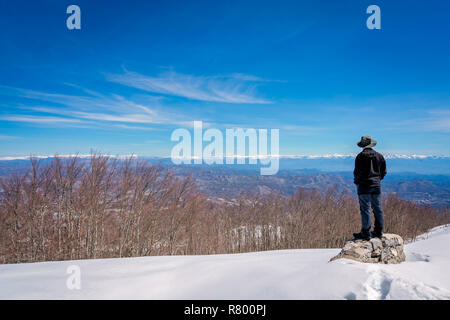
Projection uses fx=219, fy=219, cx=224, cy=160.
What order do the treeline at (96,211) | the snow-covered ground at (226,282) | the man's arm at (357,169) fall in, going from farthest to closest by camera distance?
the treeline at (96,211), the man's arm at (357,169), the snow-covered ground at (226,282)

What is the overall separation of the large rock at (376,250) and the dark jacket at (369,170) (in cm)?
153

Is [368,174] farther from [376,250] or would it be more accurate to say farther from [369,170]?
[376,250]

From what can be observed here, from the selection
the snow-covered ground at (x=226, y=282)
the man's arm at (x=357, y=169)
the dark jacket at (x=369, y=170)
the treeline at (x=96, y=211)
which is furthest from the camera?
the treeline at (x=96, y=211)

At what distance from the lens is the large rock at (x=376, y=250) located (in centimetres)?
583

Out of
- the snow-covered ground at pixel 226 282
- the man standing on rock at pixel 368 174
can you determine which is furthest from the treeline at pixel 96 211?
the man standing on rock at pixel 368 174

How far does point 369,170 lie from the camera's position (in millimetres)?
5828

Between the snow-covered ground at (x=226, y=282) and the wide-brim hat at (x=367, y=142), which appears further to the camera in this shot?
the wide-brim hat at (x=367, y=142)

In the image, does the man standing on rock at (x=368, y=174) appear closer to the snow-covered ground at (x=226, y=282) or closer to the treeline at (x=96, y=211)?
the snow-covered ground at (x=226, y=282)

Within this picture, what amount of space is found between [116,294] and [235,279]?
1.88 m

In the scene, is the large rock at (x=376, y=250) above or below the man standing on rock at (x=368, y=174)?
below

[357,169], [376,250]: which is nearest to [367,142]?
[357,169]

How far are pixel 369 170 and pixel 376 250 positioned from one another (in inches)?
92.8
